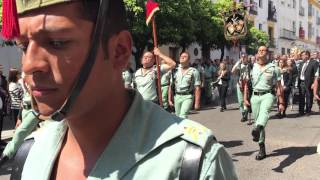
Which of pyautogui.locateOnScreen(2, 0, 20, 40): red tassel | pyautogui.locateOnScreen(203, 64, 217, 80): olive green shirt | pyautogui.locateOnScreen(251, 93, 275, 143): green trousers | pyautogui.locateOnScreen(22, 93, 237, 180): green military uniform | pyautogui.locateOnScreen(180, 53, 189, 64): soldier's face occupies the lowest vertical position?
pyautogui.locateOnScreen(203, 64, 217, 80): olive green shirt

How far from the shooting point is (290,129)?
10.7 meters

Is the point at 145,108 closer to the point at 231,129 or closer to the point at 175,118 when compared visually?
the point at 175,118

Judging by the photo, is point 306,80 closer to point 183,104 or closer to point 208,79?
point 208,79

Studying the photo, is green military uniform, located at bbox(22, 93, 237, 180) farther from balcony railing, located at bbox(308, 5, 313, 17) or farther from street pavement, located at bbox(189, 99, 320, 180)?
balcony railing, located at bbox(308, 5, 313, 17)

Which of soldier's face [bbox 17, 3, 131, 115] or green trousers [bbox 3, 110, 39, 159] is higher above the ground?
soldier's face [bbox 17, 3, 131, 115]

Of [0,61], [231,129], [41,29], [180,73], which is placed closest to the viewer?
[41,29]

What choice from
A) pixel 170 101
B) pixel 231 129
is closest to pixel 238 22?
pixel 231 129

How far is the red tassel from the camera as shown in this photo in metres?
1.25

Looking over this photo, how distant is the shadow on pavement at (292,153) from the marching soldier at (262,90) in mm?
378

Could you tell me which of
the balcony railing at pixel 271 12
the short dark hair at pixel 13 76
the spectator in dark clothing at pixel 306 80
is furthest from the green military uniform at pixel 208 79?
the balcony railing at pixel 271 12

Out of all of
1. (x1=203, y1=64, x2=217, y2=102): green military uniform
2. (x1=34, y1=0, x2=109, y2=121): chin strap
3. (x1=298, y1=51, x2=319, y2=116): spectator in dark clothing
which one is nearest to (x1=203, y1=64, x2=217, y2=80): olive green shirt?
(x1=203, y1=64, x2=217, y2=102): green military uniform

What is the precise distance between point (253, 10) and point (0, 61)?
86.8 feet

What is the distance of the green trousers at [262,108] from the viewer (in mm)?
7504

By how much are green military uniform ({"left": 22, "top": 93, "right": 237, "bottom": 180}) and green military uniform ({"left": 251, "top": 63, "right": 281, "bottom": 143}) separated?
640 cm
